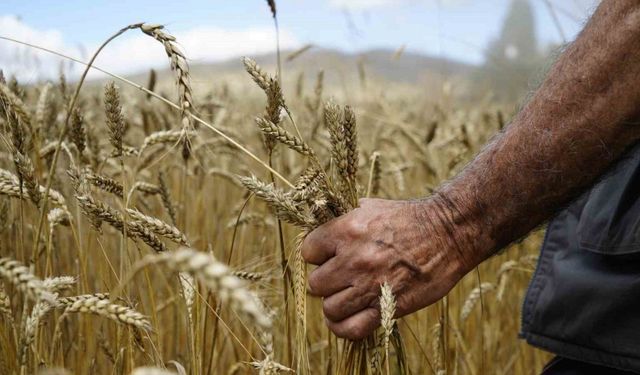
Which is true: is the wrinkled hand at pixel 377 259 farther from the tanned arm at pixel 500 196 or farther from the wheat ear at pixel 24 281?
the wheat ear at pixel 24 281

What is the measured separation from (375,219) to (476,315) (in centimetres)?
136

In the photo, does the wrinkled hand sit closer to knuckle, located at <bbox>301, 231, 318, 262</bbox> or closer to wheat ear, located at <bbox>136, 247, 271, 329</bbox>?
knuckle, located at <bbox>301, 231, 318, 262</bbox>

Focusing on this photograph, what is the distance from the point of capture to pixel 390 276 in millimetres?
1199

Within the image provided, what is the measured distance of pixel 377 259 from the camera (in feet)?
3.87

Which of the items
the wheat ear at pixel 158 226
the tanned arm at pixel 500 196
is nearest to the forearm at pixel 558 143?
the tanned arm at pixel 500 196

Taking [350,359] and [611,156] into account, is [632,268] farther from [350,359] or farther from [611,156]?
[350,359]

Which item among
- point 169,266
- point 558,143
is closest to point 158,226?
point 169,266

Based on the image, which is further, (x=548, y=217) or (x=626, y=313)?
(x=626, y=313)

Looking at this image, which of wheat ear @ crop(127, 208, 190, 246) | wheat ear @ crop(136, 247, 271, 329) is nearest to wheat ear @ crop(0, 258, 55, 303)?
wheat ear @ crop(136, 247, 271, 329)

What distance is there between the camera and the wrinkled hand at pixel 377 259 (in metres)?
1.18

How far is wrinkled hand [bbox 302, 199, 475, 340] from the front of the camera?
1.18 m

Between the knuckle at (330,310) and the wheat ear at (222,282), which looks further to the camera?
the knuckle at (330,310)

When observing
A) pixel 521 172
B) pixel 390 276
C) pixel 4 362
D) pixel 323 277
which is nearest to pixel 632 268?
pixel 521 172

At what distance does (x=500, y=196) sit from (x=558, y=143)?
5.4 inches
